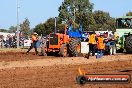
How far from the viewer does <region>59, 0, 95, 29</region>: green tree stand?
96044mm

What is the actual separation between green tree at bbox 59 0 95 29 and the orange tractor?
217 ft

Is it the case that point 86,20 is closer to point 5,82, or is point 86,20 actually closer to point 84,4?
point 84,4

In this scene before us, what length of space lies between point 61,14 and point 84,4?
7658 mm

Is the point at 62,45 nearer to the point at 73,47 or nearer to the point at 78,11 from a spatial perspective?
the point at 73,47

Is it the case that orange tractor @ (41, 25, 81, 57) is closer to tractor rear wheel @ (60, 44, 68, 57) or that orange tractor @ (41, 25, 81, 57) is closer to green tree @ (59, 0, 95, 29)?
tractor rear wheel @ (60, 44, 68, 57)

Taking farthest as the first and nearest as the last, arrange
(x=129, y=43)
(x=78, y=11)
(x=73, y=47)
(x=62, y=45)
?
(x=78, y=11) → (x=129, y=43) → (x=62, y=45) → (x=73, y=47)

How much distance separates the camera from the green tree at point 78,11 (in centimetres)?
9604

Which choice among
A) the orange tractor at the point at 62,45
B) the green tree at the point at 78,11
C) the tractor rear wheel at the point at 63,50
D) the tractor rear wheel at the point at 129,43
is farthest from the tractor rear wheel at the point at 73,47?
the green tree at the point at 78,11

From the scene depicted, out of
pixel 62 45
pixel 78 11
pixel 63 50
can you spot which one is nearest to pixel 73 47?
pixel 63 50

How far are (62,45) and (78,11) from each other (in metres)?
73.4

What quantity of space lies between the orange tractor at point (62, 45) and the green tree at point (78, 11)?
66.1m

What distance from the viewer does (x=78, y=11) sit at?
9975cm

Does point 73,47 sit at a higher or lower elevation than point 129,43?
lower

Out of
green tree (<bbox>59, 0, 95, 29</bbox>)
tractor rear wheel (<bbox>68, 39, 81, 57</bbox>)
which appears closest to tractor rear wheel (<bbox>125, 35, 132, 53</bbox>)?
tractor rear wheel (<bbox>68, 39, 81, 57</bbox>)
